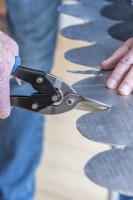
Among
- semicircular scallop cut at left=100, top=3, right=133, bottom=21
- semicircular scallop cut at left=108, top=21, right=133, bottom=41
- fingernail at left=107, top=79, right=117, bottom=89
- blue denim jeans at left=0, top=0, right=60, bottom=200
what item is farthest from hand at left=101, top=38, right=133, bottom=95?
blue denim jeans at left=0, top=0, right=60, bottom=200

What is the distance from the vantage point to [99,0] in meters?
1.09

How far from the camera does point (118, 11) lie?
1.02 metres

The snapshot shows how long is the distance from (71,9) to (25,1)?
0.11 metres

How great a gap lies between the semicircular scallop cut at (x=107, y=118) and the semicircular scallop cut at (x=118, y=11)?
328mm

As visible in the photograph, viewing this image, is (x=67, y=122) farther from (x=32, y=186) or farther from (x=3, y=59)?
(x=3, y=59)

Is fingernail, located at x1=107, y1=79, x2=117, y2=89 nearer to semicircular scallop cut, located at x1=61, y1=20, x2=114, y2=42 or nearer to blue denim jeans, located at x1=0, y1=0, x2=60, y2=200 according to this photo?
semicircular scallop cut, located at x1=61, y1=20, x2=114, y2=42

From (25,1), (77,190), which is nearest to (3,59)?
(25,1)

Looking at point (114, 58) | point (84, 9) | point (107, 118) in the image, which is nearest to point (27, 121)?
point (84, 9)

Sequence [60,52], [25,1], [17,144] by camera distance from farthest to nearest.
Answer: [60,52]
[17,144]
[25,1]

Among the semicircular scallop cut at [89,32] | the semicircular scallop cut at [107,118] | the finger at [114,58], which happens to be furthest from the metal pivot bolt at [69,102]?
the semicircular scallop cut at [89,32]

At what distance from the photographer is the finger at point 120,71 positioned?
2.25 feet

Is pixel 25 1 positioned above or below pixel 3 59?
below

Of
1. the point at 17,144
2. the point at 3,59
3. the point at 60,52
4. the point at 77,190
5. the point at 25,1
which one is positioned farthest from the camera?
the point at 60,52

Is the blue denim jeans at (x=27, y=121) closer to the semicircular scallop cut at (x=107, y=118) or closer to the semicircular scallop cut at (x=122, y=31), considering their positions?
the semicircular scallop cut at (x=122, y=31)
